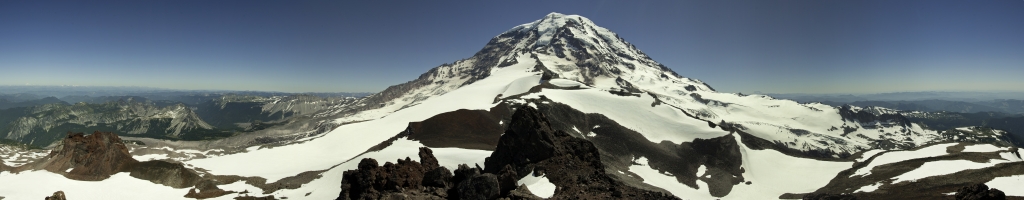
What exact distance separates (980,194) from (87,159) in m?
71.0

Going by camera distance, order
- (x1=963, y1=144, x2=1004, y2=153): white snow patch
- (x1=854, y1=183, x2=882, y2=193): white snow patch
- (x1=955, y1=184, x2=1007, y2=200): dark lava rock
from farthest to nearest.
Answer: (x1=963, y1=144, x2=1004, y2=153): white snow patch, (x1=854, y1=183, x2=882, y2=193): white snow patch, (x1=955, y1=184, x2=1007, y2=200): dark lava rock

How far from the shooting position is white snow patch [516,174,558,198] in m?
22.2

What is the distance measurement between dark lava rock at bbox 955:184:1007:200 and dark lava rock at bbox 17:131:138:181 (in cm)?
6764

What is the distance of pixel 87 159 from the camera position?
4428cm

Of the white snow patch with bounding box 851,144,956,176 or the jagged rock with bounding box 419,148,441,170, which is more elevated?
the jagged rock with bounding box 419,148,441,170

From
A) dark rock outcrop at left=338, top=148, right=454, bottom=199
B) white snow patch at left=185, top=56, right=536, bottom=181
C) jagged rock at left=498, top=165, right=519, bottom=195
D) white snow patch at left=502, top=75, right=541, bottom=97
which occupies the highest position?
white snow patch at left=502, top=75, right=541, bottom=97

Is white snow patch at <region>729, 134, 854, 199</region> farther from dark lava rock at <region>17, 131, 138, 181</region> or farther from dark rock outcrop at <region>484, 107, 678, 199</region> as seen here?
dark lava rock at <region>17, 131, 138, 181</region>

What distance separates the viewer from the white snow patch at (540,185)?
22184 mm

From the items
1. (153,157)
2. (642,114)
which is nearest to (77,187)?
(153,157)

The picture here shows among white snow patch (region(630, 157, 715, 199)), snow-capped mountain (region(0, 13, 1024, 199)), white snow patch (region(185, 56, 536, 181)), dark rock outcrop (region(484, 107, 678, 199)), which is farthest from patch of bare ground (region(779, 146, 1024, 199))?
white snow patch (region(185, 56, 536, 181))

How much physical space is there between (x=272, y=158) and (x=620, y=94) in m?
68.8

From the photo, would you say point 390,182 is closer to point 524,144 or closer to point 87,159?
point 524,144

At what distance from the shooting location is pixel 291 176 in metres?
56.8

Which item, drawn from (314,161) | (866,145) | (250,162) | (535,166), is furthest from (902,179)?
(866,145)
